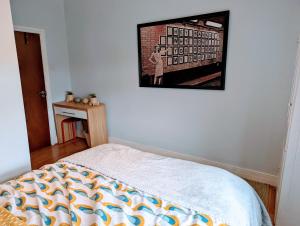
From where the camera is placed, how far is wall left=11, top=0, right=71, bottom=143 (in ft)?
10.2

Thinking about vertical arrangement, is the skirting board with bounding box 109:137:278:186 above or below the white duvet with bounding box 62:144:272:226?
below

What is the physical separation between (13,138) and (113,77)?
1.69 metres

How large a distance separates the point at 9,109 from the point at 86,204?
1.43 metres

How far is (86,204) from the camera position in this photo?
1202 mm

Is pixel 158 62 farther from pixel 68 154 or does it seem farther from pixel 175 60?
pixel 68 154

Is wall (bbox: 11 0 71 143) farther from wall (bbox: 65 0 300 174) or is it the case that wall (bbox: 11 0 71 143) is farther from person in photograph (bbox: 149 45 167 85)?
person in photograph (bbox: 149 45 167 85)

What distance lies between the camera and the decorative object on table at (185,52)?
2.41 m

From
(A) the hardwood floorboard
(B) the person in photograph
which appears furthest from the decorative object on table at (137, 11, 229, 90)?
(A) the hardwood floorboard

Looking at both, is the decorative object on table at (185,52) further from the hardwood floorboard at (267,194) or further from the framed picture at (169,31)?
the hardwood floorboard at (267,194)

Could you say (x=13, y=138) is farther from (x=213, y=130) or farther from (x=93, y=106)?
(x=213, y=130)

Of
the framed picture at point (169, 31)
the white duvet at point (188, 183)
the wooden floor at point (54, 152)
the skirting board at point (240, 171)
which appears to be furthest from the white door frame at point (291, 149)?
the wooden floor at point (54, 152)

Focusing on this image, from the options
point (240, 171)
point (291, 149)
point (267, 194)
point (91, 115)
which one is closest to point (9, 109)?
point (91, 115)

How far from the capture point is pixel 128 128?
343 centimetres

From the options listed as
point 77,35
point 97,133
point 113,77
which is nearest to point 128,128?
point 97,133
